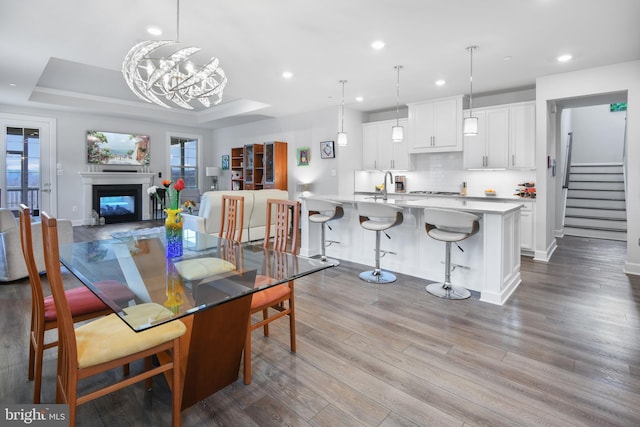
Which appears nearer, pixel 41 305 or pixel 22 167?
pixel 41 305

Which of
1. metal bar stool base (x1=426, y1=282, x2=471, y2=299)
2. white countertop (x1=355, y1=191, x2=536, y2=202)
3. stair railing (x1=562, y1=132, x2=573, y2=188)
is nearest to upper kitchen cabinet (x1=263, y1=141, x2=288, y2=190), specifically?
white countertop (x1=355, y1=191, x2=536, y2=202)

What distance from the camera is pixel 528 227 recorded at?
197 inches

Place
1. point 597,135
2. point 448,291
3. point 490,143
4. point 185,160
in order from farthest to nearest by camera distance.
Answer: point 185,160 < point 597,135 < point 490,143 < point 448,291

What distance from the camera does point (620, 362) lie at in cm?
218

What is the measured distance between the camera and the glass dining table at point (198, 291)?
151 centimetres

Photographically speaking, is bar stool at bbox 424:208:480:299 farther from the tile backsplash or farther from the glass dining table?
the tile backsplash

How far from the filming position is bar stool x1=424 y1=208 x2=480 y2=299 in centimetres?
315

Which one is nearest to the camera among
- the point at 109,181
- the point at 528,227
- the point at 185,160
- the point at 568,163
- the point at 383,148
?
the point at 528,227

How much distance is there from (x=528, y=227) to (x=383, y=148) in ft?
9.73

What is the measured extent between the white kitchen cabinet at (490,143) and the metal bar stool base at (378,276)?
2827 mm

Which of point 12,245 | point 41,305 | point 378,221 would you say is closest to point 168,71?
point 41,305

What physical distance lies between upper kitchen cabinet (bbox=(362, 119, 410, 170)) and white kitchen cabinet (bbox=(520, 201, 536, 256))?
85.4 inches

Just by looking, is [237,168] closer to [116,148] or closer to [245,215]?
[116,148]

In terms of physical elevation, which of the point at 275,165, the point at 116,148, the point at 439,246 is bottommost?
the point at 439,246
